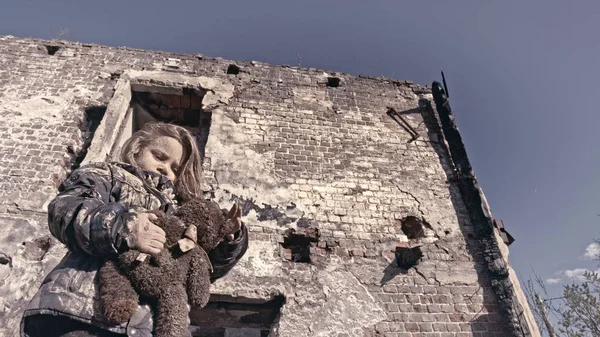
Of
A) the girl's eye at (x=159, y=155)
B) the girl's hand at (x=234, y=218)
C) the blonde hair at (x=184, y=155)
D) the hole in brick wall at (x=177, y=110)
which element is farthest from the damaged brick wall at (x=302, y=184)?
the girl's hand at (x=234, y=218)

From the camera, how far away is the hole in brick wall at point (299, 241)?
4094mm

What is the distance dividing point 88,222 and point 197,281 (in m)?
0.55

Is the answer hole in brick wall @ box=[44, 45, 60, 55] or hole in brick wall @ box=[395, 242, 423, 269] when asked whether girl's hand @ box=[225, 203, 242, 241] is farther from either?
hole in brick wall @ box=[44, 45, 60, 55]

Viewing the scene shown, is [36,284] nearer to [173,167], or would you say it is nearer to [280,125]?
[173,167]

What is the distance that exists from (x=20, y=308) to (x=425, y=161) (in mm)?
4663

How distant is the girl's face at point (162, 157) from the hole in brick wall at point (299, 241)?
186 cm

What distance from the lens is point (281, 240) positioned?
4.12 metres

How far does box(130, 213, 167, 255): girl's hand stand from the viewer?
1.68m

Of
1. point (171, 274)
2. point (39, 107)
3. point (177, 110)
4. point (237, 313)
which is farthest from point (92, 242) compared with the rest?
point (177, 110)

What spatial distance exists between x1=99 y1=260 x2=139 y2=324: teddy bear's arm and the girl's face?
3.05ft

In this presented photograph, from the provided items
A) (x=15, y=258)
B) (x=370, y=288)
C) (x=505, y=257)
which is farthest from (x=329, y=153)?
(x=15, y=258)

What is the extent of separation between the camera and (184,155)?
2.67m

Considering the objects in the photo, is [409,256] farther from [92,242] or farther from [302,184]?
[92,242]

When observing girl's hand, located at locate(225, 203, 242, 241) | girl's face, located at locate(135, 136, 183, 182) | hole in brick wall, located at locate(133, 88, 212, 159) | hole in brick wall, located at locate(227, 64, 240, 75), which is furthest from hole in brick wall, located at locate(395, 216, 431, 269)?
hole in brick wall, located at locate(227, 64, 240, 75)
